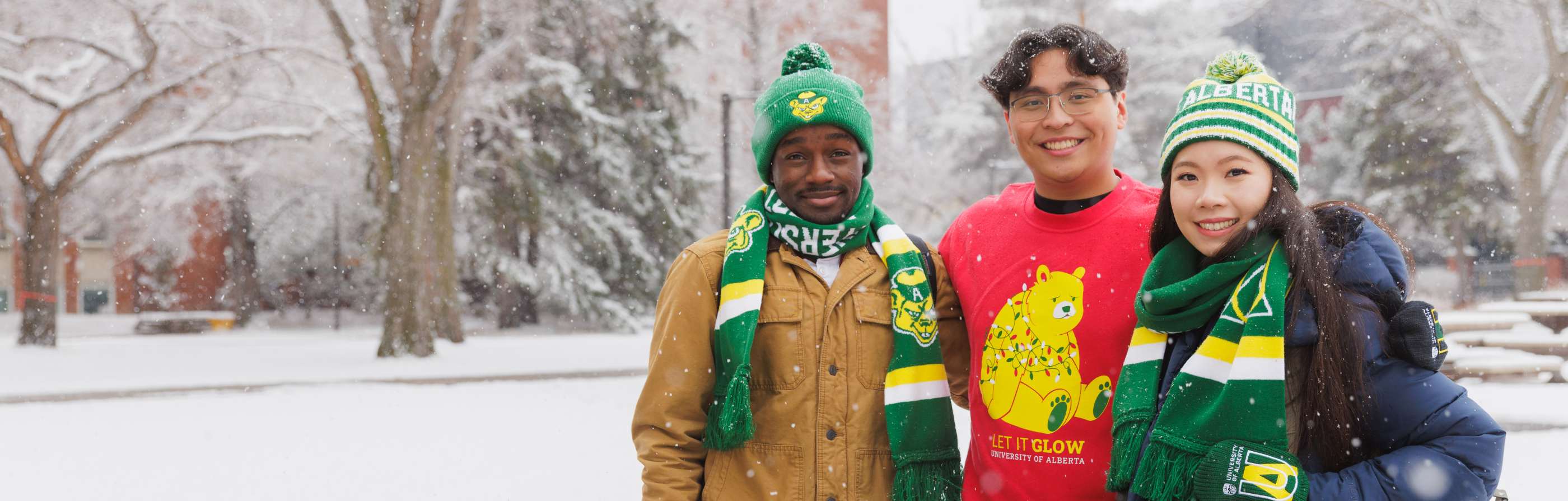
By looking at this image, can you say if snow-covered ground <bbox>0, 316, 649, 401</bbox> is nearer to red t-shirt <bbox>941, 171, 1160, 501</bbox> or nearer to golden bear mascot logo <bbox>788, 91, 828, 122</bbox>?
golden bear mascot logo <bbox>788, 91, 828, 122</bbox>

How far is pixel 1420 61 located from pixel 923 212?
14.7 meters

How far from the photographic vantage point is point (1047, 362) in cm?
266

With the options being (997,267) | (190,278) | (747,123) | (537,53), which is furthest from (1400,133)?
(190,278)

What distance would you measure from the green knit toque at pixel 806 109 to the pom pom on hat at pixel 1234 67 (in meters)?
0.96

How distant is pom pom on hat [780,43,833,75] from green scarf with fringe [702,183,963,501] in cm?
39

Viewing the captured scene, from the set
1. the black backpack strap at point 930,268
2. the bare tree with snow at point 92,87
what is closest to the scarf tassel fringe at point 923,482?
the black backpack strap at point 930,268

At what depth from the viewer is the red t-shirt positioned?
2600mm

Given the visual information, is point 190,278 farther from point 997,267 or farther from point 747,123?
point 997,267

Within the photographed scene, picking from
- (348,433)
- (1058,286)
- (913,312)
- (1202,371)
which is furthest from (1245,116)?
(348,433)

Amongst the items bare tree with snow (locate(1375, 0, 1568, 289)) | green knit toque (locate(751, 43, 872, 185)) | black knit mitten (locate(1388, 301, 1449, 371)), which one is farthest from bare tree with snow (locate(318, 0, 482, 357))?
bare tree with snow (locate(1375, 0, 1568, 289))

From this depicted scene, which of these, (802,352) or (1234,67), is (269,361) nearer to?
(802,352)

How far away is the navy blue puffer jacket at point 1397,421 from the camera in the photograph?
70.9 inches

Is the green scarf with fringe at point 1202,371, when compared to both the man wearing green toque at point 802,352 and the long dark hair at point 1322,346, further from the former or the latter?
the man wearing green toque at point 802,352

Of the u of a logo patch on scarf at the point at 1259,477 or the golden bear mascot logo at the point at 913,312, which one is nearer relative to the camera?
the u of a logo patch on scarf at the point at 1259,477
